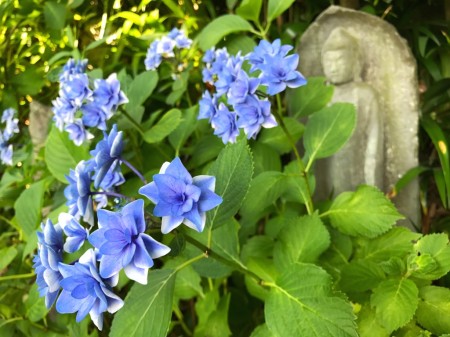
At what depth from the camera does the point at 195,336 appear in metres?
1.01

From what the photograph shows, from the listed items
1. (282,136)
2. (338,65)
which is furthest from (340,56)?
(282,136)

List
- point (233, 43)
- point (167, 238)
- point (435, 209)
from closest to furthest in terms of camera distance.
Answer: point (167, 238)
point (233, 43)
point (435, 209)

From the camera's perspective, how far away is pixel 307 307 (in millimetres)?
603

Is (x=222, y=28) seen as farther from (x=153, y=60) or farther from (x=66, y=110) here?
(x=66, y=110)

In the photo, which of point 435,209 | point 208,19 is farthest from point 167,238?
point 208,19

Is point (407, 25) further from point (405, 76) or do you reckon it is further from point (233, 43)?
point (233, 43)

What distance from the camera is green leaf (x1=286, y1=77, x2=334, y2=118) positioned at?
3.53ft

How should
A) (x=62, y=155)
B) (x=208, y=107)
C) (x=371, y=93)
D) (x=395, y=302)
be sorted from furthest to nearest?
(x=371, y=93) → (x=62, y=155) → (x=208, y=107) → (x=395, y=302)

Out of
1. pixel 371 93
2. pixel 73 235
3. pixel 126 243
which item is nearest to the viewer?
pixel 126 243

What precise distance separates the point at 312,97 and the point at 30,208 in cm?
70

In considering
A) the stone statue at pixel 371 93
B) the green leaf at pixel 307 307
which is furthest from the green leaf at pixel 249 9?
the green leaf at pixel 307 307

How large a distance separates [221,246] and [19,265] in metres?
0.55

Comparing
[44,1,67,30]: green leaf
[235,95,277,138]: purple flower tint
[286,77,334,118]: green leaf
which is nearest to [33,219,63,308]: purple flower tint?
[235,95,277,138]: purple flower tint

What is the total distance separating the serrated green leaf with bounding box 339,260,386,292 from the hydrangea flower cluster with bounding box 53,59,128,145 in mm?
554
